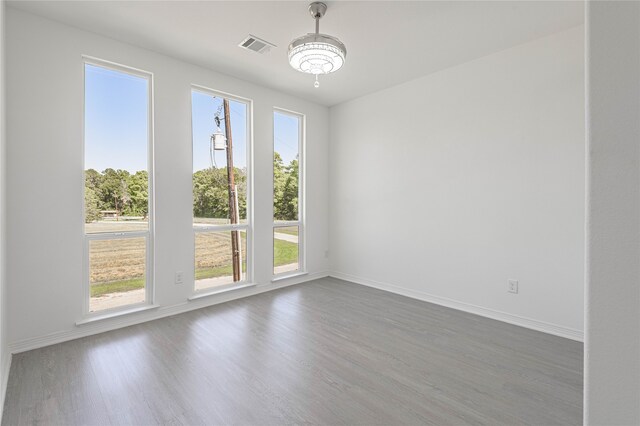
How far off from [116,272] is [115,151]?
4.10 feet

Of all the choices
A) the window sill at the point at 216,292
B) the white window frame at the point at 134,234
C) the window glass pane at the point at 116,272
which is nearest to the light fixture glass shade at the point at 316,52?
the white window frame at the point at 134,234

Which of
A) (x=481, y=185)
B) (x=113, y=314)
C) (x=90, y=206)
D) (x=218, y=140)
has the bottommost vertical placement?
(x=113, y=314)

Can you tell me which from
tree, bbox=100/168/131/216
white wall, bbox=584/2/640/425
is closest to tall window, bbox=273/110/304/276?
tree, bbox=100/168/131/216

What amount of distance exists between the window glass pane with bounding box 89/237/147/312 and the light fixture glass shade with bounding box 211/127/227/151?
1417 millimetres

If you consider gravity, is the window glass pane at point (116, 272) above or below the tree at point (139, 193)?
below

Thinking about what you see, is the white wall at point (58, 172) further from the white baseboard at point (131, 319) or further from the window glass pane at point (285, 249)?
the window glass pane at point (285, 249)

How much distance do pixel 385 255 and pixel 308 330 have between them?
184cm

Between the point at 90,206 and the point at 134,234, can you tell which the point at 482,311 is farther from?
the point at 90,206

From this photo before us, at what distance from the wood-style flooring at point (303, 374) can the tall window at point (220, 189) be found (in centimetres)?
75

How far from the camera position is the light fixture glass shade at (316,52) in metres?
2.46

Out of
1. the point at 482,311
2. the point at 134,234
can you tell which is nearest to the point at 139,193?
the point at 134,234

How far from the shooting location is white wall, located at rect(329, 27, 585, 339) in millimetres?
2891

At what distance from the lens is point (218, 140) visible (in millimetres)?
3934

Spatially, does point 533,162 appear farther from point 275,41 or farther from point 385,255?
point 275,41
